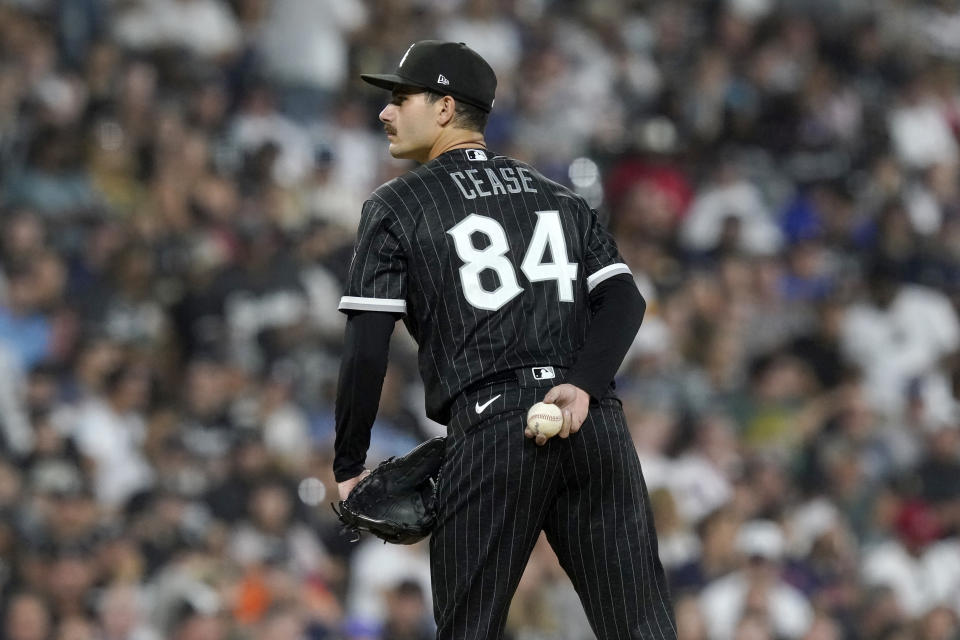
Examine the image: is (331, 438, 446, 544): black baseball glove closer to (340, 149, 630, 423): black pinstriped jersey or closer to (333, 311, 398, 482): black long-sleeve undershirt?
(333, 311, 398, 482): black long-sleeve undershirt

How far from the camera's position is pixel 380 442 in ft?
30.5

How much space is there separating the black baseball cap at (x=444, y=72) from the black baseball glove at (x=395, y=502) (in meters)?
0.97

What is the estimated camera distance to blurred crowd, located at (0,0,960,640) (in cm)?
830

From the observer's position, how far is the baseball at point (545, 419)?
3.86 meters

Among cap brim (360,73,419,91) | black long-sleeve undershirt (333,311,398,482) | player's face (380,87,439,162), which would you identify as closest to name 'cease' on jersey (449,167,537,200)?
player's face (380,87,439,162)

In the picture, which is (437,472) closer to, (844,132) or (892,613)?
(892,613)

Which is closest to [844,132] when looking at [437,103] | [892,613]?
[892,613]

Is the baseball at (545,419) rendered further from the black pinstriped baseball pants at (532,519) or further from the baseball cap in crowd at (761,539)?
the baseball cap in crowd at (761,539)

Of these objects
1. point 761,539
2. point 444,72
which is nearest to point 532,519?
point 444,72

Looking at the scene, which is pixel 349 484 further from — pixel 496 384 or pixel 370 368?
pixel 496 384

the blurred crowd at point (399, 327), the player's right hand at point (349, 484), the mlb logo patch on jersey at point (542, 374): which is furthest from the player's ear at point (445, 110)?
the blurred crowd at point (399, 327)

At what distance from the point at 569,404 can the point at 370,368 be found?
1.68ft

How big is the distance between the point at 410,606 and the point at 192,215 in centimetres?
327

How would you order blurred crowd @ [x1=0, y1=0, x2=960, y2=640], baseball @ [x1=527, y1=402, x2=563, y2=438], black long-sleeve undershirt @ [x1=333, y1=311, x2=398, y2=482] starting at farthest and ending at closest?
blurred crowd @ [x1=0, y1=0, x2=960, y2=640] → black long-sleeve undershirt @ [x1=333, y1=311, x2=398, y2=482] → baseball @ [x1=527, y1=402, x2=563, y2=438]
